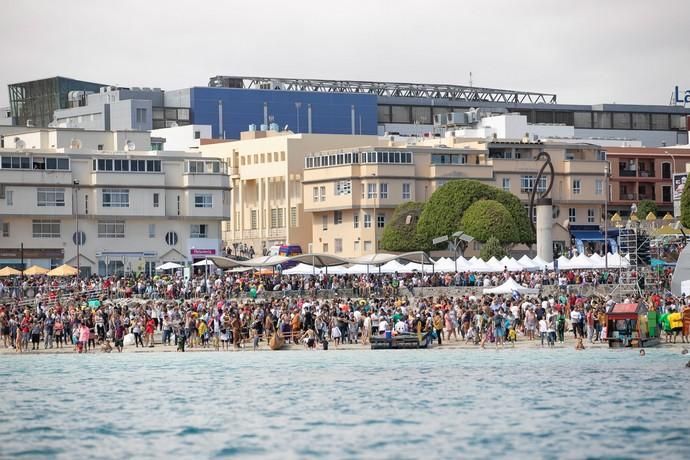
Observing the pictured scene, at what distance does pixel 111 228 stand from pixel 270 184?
28763 millimetres

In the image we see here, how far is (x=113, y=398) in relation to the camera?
55875 millimetres

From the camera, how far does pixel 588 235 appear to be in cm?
14200

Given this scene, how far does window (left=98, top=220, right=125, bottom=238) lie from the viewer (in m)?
119

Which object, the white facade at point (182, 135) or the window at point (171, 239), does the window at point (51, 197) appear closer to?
the window at point (171, 239)

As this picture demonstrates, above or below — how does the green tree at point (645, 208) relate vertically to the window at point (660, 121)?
below

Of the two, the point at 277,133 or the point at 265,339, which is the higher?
the point at 277,133

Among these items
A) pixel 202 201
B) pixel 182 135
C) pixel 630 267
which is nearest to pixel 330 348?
pixel 630 267

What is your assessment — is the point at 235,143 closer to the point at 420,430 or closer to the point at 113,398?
the point at 113,398

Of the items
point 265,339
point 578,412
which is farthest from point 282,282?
point 578,412

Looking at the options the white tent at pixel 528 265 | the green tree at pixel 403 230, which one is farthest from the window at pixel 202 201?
the white tent at pixel 528 265

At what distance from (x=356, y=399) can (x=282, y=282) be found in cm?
4280

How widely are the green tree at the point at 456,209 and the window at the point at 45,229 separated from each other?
87.4ft

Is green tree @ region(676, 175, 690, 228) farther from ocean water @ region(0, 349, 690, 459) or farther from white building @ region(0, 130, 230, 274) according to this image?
ocean water @ region(0, 349, 690, 459)

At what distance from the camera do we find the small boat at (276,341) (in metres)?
72.2
